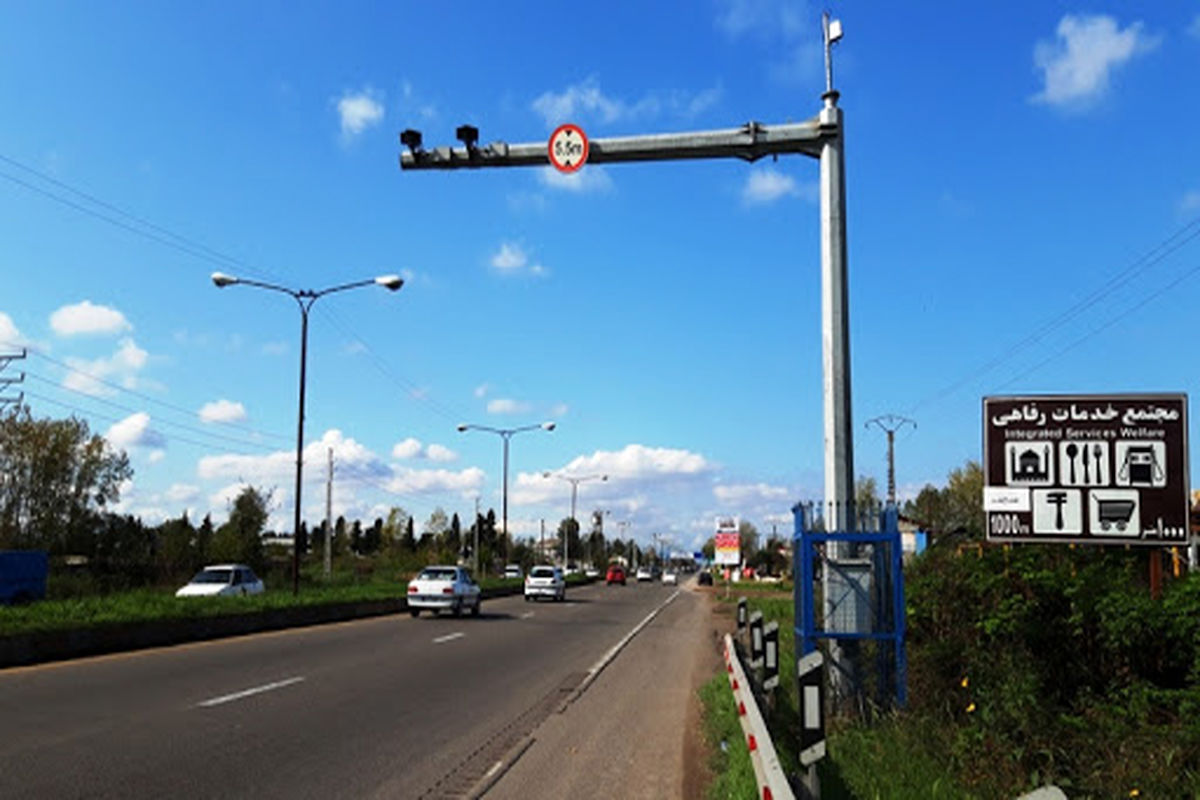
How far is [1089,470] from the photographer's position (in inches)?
436

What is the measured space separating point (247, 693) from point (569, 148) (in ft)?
26.9

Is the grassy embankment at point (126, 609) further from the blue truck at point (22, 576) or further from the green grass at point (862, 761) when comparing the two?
the green grass at point (862, 761)

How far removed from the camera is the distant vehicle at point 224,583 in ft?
98.3

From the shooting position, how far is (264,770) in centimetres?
854

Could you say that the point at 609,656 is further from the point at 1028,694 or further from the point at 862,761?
the point at 862,761

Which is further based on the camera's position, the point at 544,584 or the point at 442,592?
the point at 544,584

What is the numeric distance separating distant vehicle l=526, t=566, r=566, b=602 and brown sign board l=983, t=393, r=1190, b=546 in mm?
40286

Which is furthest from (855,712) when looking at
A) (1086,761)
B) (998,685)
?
(1086,761)

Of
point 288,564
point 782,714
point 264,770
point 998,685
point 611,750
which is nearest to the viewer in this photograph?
point 264,770

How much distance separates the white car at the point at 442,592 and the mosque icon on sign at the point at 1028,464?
25.0 meters

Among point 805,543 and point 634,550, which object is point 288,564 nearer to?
point 805,543

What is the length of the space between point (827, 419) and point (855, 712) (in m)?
3.25

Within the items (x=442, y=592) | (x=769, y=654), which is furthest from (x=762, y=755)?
(x=442, y=592)

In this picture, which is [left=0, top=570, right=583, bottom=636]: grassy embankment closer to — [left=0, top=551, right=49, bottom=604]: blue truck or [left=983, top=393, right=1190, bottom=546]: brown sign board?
[left=0, top=551, right=49, bottom=604]: blue truck
